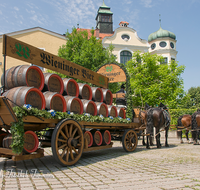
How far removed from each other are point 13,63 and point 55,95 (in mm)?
17634

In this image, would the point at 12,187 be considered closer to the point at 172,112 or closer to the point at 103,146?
the point at 103,146

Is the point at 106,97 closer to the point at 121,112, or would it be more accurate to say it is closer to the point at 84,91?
the point at 121,112

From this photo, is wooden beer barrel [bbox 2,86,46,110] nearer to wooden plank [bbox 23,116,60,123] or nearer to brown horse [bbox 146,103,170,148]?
wooden plank [bbox 23,116,60,123]

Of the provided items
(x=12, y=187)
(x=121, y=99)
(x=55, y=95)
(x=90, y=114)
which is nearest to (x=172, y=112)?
(x=121, y=99)

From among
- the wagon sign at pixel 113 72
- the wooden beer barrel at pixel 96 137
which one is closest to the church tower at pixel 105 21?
the wagon sign at pixel 113 72

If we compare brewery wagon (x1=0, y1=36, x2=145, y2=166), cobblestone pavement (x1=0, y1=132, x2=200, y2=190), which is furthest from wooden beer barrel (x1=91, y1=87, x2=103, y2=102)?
cobblestone pavement (x1=0, y1=132, x2=200, y2=190)

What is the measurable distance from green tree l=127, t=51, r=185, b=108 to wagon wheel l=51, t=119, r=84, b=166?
17.8 metres

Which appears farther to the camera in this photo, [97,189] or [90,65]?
[90,65]

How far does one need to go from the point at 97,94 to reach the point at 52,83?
7.03 feet

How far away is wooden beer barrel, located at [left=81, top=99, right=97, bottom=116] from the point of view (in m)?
6.09

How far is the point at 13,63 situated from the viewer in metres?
20.6

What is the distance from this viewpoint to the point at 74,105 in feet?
18.6

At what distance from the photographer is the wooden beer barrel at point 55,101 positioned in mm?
4864

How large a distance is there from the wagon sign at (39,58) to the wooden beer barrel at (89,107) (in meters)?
0.85
